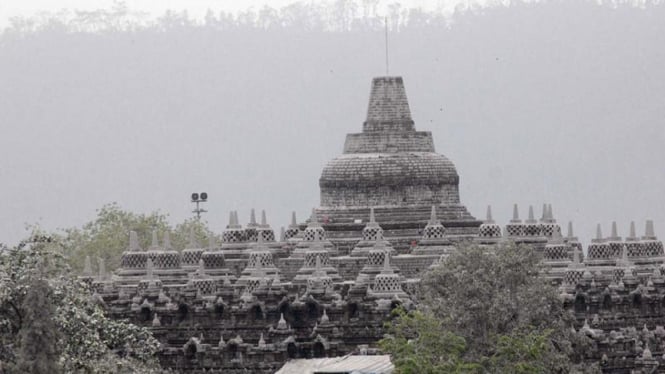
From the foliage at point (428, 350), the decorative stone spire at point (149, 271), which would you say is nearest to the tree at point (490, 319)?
the foliage at point (428, 350)

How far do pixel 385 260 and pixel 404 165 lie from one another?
11590 mm

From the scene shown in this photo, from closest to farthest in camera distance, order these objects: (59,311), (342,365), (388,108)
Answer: (59,311) → (342,365) → (388,108)

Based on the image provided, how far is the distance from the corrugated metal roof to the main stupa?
16.8 m

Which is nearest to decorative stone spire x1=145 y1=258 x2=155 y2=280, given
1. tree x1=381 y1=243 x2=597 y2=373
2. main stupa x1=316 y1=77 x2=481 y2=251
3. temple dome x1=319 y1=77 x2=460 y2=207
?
main stupa x1=316 y1=77 x2=481 y2=251

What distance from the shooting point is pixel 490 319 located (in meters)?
87.1

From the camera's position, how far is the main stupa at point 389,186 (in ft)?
380

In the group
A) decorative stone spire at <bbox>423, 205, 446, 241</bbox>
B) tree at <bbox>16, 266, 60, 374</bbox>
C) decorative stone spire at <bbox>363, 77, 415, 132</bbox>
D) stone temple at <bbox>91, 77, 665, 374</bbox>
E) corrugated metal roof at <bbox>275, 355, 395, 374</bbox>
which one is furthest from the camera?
decorative stone spire at <bbox>363, 77, 415, 132</bbox>

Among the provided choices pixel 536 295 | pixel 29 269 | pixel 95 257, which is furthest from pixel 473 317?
pixel 95 257

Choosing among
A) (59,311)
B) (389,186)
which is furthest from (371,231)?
(59,311)

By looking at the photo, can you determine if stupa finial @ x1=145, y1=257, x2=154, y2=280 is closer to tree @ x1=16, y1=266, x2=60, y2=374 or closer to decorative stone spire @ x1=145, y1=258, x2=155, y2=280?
decorative stone spire @ x1=145, y1=258, x2=155, y2=280

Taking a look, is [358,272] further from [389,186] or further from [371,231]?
[389,186]

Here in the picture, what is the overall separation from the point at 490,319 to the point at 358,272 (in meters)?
23.0

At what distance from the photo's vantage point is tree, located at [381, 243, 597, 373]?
84.9m

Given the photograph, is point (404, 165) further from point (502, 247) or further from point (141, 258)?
point (502, 247)
